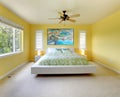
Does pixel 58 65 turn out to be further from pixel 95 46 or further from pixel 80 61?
pixel 95 46

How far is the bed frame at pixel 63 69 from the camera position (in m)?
4.18

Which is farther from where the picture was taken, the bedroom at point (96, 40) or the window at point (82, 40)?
the window at point (82, 40)

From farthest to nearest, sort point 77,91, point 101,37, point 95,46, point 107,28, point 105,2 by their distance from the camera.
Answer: point 95,46, point 101,37, point 107,28, point 105,2, point 77,91

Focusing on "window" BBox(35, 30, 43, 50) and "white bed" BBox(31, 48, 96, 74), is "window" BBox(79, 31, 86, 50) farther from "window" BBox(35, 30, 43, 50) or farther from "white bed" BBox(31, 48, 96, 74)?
"white bed" BBox(31, 48, 96, 74)

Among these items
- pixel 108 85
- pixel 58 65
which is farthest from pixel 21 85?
pixel 108 85

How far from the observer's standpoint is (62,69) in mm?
4254

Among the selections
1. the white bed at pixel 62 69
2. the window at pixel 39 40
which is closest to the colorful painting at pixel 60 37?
the window at pixel 39 40

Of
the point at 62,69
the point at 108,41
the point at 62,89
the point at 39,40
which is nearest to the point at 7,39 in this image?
the point at 62,69

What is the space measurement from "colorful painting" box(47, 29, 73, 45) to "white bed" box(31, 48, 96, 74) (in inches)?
145

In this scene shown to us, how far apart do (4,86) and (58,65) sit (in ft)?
6.21

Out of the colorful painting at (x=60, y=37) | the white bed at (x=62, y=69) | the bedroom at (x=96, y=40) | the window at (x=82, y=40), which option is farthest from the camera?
the window at (x=82, y=40)

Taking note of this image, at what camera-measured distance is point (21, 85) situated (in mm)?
3379

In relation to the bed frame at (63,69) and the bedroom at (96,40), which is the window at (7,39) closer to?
the bedroom at (96,40)

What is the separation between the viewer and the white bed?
4.18m
